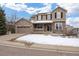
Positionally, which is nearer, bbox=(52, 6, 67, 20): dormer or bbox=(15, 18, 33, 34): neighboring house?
bbox=(52, 6, 67, 20): dormer

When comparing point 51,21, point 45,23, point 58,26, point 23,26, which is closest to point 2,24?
point 23,26

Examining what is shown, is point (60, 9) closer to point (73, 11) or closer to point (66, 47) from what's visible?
point (73, 11)

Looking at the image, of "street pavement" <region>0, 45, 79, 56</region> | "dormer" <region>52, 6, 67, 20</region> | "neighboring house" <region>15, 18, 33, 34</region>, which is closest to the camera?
"street pavement" <region>0, 45, 79, 56</region>

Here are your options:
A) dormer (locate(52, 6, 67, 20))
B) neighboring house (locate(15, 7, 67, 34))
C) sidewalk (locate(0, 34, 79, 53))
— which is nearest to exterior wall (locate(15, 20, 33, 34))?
neighboring house (locate(15, 7, 67, 34))

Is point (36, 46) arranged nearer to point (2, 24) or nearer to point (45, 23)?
point (45, 23)

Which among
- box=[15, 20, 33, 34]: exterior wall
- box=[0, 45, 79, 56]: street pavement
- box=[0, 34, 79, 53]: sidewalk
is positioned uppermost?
box=[15, 20, 33, 34]: exterior wall

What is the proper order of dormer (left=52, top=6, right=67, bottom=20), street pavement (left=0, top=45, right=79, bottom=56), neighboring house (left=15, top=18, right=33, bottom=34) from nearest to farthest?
1. street pavement (left=0, top=45, right=79, bottom=56)
2. dormer (left=52, top=6, right=67, bottom=20)
3. neighboring house (left=15, top=18, right=33, bottom=34)

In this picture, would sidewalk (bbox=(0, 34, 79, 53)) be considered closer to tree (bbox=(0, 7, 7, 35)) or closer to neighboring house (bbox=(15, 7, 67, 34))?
tree (bbox=(0, 7, 7, 35))

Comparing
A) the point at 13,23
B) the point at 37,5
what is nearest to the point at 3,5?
the point at 13,23
